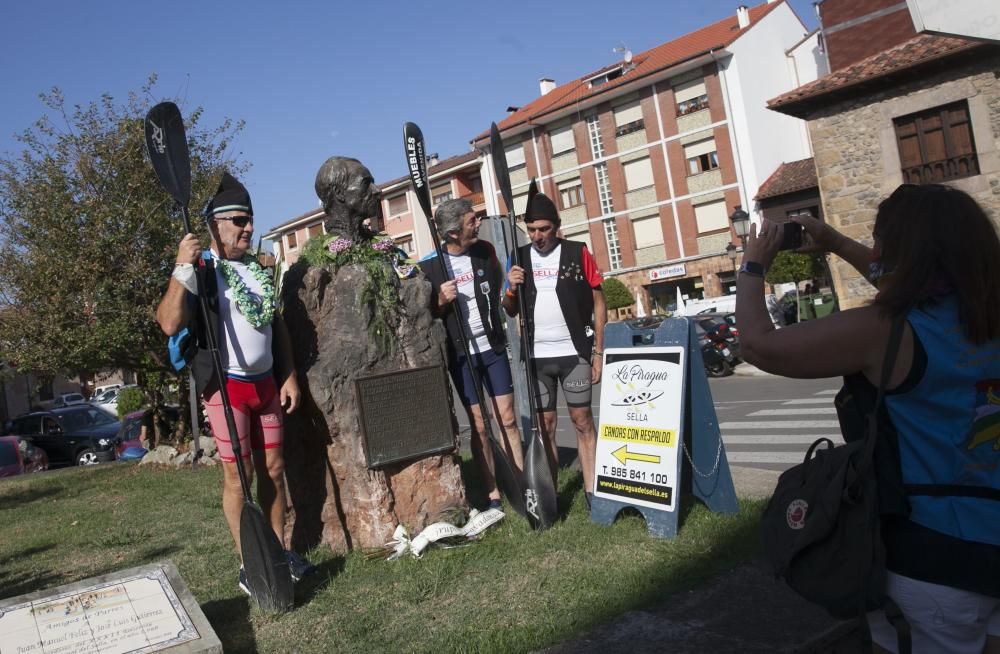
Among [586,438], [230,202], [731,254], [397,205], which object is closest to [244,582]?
[230,202]

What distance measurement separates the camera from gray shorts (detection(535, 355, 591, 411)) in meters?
5.15

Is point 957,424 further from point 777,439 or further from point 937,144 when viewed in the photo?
point 937,144

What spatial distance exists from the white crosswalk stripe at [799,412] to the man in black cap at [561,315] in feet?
21.4

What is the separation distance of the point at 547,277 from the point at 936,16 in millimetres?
9846

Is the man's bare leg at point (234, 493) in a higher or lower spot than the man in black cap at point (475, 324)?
lower

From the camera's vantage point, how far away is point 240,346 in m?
4.32

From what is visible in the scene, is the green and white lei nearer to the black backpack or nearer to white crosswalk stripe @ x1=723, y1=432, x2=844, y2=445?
Answer: the black backpack

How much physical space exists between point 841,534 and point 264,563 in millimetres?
2840

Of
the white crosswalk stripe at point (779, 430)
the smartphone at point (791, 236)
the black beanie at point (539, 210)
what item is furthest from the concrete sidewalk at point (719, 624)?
the white crosswalk stripe at point (779, 430)

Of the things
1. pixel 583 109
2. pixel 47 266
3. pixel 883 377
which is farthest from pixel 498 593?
pixel 583 109

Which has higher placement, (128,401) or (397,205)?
(397,205)

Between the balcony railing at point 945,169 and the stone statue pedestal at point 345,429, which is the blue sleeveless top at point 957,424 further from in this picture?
the balcony railing at point 945,169

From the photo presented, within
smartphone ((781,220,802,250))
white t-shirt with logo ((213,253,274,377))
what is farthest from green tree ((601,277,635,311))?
smartphone ((781,220,802,250))

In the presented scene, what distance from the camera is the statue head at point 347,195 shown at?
5141 millimetres
